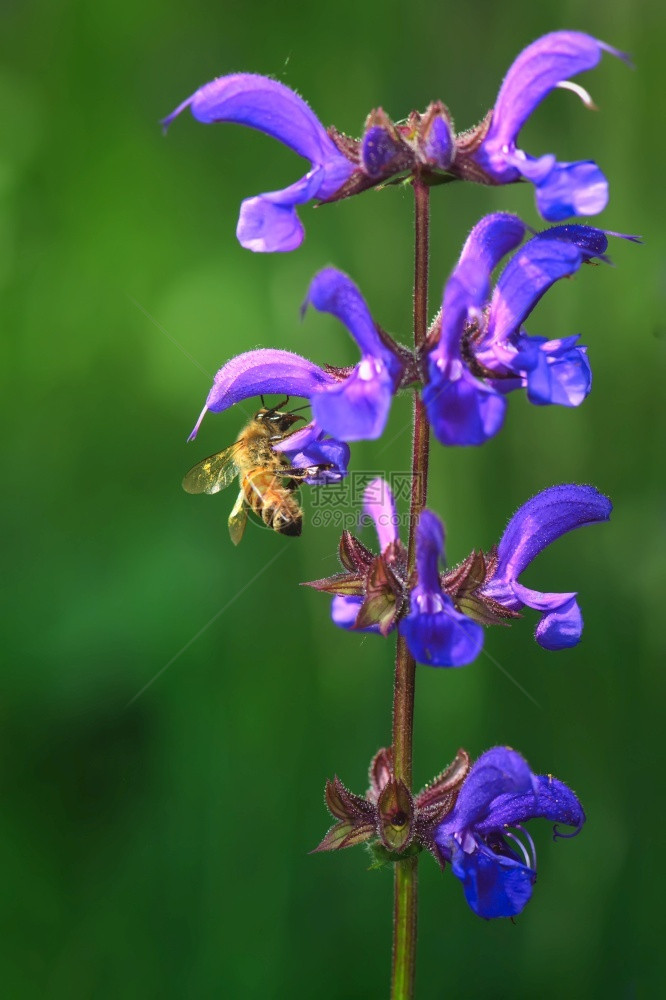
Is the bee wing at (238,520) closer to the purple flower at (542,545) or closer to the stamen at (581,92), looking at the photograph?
the purple flower at (542,545)

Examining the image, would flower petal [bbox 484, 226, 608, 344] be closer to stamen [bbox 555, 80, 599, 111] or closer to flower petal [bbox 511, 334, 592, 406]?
flower petal [bbox 511, 334, 592, 406]

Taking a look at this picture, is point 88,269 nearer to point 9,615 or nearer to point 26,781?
point 9,615

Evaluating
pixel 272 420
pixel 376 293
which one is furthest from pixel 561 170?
pixel 376 293

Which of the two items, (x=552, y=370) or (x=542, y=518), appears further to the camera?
(x=542, y=518)

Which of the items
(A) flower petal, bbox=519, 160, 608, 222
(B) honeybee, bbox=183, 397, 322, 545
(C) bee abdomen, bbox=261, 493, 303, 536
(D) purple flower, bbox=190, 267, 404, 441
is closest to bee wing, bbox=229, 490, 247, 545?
(B) honeybee, bbox=183, 397, 322, 545

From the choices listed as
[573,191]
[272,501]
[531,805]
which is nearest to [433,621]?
[531,805]

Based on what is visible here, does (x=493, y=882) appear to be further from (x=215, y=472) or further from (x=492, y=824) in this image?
(x=215, y=472)
